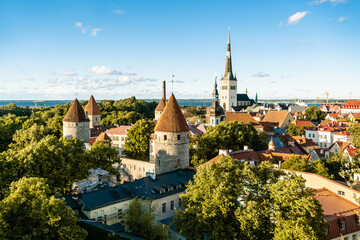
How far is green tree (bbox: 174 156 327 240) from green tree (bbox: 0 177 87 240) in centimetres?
601

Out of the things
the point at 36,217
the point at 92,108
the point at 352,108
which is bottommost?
the point at 36,217

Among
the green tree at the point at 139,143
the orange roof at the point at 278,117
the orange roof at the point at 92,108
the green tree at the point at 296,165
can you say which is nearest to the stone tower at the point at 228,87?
the orange roof at the point at 278,117

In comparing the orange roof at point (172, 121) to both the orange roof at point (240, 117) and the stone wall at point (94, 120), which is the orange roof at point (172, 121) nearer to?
the stone wall at point (94, 120)

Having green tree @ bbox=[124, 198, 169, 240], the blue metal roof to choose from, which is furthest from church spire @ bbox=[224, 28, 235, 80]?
green tree @ bbox=[124, 198, 169, 240]

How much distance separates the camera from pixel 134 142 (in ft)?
139

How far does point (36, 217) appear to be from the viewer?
15.3m

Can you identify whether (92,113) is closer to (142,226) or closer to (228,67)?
(142,226)

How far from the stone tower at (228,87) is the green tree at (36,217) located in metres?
103

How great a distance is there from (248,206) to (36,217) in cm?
1051

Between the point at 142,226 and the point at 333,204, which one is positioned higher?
the point at 333,204

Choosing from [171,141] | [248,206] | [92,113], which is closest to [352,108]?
[92,113]

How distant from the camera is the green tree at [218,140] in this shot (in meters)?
37.8

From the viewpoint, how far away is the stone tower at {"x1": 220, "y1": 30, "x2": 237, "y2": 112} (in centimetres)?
11450

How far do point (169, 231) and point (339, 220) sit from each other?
34.6 ft
